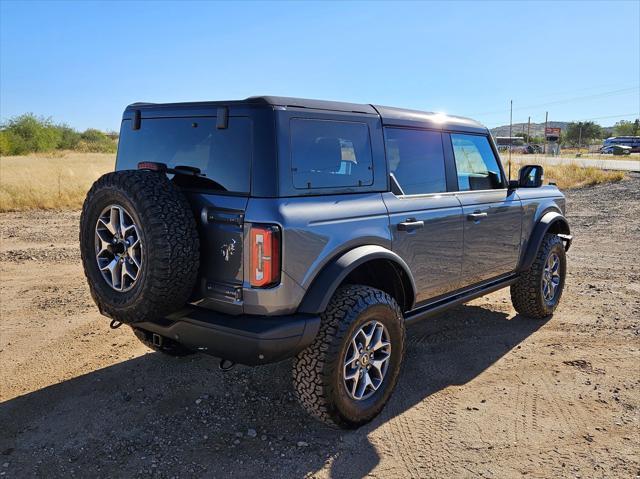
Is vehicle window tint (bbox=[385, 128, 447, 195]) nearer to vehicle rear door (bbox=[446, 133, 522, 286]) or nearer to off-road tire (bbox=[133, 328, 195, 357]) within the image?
vehicle rear door (bbox=[446, 133, 522, 286])

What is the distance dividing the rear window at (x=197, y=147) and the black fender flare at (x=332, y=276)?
0.66 m

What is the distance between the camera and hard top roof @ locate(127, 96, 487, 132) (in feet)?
9.41

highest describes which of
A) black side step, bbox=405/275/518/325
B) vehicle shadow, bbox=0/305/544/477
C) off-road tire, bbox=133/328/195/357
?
black side step, bbox=405/275/518/325

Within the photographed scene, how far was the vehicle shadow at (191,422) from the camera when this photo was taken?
112 inches

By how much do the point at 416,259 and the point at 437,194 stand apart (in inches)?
22.9

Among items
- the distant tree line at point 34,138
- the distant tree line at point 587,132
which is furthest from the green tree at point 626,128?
the distant tree line at point 34,138

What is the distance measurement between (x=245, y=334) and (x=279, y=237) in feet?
1.74

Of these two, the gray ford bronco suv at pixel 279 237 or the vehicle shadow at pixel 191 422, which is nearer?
the gray ford bronco suv at pixel 279 237

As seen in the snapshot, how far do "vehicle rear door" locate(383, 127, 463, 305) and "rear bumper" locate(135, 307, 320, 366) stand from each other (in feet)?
3.15

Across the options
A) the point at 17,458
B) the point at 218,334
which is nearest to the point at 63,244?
the point at 17,458

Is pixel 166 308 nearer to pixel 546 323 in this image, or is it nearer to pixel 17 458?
pixel 17 458

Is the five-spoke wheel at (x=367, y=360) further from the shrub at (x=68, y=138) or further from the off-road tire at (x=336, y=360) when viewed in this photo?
the shrub at (x=68, y=138)

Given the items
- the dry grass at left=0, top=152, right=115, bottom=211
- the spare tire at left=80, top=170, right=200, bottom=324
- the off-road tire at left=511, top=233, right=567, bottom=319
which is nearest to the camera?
the spare tire at left=80, top=170, right=200, bottom=324

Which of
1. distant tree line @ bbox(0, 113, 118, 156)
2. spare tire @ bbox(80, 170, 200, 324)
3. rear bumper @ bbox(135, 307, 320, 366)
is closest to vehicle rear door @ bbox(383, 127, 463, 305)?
rear bumper @ bbox(135, 307, 320, 366)
